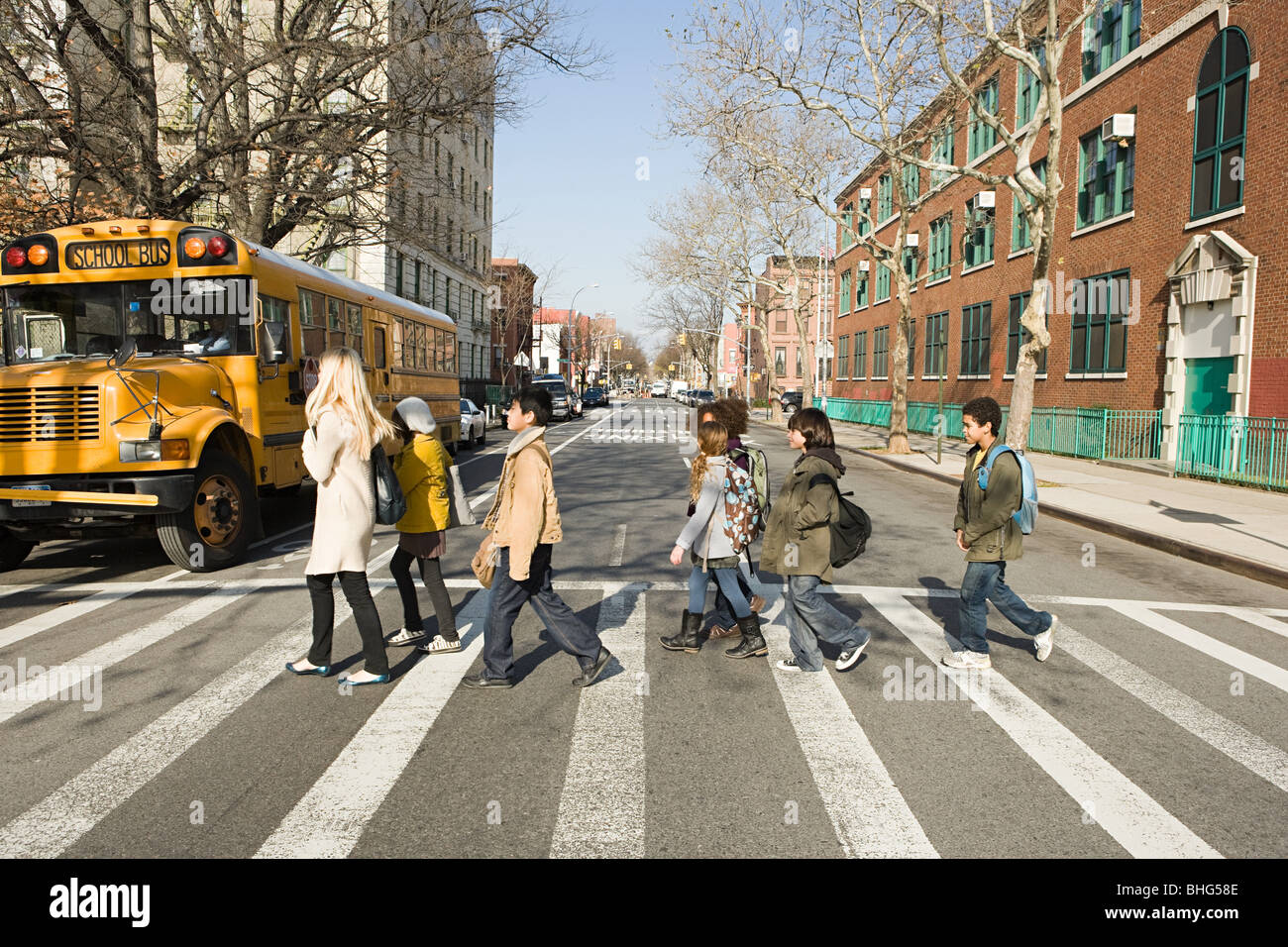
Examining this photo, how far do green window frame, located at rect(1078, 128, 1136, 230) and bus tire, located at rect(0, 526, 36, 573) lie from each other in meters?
23.4

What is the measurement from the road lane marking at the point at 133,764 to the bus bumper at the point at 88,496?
260 cm

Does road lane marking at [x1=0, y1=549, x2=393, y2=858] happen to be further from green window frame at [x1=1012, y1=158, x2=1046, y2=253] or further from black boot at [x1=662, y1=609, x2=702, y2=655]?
green window frame at [x1=1012, y1=158, x2=1046, y2=253]

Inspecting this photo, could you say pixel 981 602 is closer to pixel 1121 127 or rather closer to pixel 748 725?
pixel 748 725

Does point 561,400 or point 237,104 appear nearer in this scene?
point 237,104

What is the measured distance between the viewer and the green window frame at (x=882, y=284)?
4588cm

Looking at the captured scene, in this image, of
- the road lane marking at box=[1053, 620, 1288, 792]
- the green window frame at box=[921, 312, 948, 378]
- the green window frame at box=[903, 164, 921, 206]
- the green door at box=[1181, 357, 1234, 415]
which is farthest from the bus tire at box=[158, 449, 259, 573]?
the green window frame at box=[903, 164, 921, 206]

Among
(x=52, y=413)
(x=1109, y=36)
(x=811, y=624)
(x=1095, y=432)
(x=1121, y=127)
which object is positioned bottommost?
(x=811, y=624)

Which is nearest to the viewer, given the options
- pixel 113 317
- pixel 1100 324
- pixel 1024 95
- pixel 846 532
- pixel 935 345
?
pixel 846 532

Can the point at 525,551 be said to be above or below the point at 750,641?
above

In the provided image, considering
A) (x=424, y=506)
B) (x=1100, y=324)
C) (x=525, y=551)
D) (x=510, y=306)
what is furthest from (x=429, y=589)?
(x=510, y=306)

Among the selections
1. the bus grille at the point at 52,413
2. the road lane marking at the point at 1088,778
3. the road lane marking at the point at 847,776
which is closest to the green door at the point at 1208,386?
the road lane marking at the point at 1088,778

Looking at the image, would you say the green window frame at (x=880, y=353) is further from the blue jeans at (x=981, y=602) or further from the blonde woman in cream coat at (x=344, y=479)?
the blonde woman in cream coat at (x=344, y=479)

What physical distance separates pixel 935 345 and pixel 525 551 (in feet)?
116

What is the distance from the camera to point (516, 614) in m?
5.38
